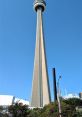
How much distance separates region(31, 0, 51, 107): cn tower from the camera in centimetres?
10369

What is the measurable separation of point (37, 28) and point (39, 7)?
46.2 feet

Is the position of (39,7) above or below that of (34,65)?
above

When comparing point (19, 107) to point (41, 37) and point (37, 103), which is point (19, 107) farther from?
point (41, 37)

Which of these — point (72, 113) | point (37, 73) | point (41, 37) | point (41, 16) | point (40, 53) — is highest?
point (41, 16)

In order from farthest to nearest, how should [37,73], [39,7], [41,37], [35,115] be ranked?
[39,7]
[41,37]
[37,73]
[35,115]

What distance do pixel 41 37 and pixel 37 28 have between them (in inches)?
232

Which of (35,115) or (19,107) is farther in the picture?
(35,115)

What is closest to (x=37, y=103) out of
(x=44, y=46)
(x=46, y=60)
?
(x=46, y=60)

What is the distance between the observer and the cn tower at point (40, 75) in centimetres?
10369

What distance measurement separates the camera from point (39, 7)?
414 ft

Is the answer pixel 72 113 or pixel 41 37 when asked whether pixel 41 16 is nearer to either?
pixel 41 37

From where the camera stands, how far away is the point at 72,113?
57.3m

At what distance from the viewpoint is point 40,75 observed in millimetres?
110000

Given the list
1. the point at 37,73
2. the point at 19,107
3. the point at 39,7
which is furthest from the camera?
the point at 39,7
